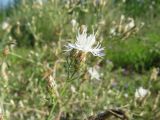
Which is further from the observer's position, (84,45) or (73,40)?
(73,40)

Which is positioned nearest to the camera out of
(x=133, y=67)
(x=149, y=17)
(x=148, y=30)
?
(x=133, y=67)

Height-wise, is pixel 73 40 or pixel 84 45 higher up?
pixel 73 40

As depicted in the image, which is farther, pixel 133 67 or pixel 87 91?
pixel 133 67

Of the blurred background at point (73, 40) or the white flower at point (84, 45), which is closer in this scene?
the white flower at point (84, 45)

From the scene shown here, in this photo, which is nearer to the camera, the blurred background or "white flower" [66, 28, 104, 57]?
"white flower" [66, 28, 104, 57]

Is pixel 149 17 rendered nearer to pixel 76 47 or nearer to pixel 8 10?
pixel 8 10

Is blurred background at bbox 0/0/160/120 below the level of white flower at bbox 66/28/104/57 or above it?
above

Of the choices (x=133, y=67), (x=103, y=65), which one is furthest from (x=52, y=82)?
(x=133, y=67)

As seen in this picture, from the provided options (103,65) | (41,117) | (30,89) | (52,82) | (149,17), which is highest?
(149,17)

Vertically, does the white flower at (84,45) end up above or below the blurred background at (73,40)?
below

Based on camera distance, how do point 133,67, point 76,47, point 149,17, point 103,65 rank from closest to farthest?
point 76,47, point 103,65, point 133,67, point 149,17

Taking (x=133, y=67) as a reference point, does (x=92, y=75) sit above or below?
below
